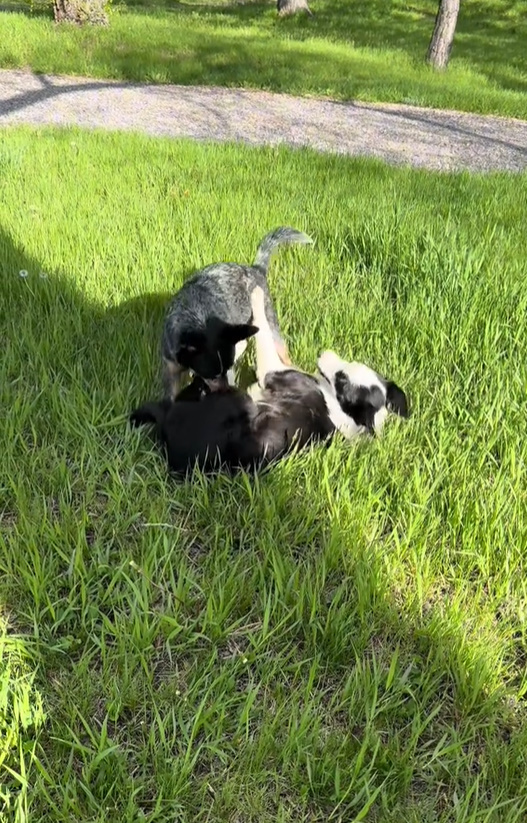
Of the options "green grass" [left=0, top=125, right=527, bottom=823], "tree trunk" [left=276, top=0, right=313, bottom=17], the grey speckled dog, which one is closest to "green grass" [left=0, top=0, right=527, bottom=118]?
"tree trunk" [left=276, top=0, right=313, bottom=17]

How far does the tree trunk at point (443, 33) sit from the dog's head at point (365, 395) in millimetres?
12636

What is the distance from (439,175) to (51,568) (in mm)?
5819

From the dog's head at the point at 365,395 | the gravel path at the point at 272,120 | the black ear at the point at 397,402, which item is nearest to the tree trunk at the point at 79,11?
the gravel path at the point at 272,120

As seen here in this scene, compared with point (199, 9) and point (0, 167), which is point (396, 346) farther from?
point (199, 9)

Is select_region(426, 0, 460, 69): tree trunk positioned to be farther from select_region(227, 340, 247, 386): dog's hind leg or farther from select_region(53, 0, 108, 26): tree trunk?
select_region(227, 340, 247, 386): dog's hind leg

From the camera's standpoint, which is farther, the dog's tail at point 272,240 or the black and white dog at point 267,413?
the dog's tail at point 272,240

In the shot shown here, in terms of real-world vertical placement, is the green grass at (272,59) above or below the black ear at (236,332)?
above

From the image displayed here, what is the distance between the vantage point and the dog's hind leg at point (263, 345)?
3188 mm

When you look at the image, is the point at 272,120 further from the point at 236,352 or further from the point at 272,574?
the point at 272,574

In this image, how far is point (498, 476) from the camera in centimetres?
258

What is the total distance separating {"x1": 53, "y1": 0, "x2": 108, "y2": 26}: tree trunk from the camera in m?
12.8

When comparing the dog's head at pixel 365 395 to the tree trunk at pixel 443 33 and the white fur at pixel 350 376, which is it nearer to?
the white fur at pixel 350 376

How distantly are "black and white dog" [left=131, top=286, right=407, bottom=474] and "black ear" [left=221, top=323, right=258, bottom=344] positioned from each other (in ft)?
0.74

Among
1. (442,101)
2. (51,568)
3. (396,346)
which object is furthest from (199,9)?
(51,568)
